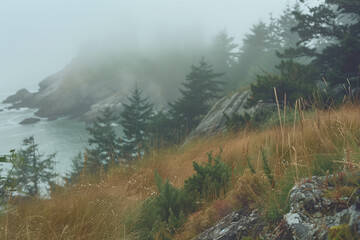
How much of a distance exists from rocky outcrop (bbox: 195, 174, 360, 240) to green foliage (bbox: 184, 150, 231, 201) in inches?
47.8

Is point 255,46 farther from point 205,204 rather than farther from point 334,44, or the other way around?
point 205,204

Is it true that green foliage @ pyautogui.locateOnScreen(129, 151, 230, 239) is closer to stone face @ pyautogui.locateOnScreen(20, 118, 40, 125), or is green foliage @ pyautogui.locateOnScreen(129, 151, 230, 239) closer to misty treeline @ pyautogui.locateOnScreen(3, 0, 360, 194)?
misty treeline @ pyautogui.locateOnScreen(3, 0, 360, 194)

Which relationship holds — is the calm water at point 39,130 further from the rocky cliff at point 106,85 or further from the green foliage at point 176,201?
the green foliage at point 176,201

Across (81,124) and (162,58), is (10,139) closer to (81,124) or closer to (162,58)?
(81,124)

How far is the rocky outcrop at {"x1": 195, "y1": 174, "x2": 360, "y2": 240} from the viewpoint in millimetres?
1554

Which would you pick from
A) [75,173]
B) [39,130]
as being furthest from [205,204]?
[39,130]

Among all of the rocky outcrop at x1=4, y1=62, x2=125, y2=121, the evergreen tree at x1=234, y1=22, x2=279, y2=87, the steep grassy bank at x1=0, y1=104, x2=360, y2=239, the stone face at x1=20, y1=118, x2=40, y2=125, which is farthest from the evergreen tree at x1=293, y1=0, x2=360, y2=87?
the stone face at x1=20, y1=118, x2=40, y2=125

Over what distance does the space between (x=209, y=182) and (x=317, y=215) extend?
1848 mm

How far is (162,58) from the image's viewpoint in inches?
3063

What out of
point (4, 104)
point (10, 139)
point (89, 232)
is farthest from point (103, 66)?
point (89, 232)

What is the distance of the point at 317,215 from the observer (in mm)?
1797

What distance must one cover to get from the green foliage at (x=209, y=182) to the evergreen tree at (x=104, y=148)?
156cm

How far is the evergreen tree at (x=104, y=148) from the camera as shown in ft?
17.5

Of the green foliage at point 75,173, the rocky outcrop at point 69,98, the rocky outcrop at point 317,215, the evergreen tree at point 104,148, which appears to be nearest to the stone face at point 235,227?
the rocky outcrop at point 317,215
